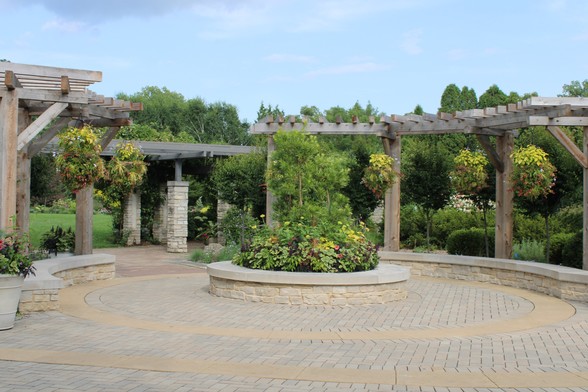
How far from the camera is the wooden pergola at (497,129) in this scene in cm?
1143

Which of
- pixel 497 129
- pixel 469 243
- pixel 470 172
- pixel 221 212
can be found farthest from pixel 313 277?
pixel 221 212

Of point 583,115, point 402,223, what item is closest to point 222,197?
point 402,223

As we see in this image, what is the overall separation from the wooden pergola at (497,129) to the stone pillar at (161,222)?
9.14 meters

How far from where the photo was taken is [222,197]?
67.2ft

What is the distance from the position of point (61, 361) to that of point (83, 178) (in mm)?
5518

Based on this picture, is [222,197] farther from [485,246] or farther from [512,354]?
[512,354]

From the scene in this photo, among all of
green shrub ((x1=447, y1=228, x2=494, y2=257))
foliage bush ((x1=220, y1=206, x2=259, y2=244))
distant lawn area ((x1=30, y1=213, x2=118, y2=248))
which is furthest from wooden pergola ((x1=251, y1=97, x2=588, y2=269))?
distant lawn area ((x1=30, y1=213, x2=118, y2=248))

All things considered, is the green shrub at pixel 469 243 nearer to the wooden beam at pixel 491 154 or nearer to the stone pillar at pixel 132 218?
the wooden beam at pixel 491 154

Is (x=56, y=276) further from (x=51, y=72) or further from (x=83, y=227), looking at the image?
(x=51, y=72)

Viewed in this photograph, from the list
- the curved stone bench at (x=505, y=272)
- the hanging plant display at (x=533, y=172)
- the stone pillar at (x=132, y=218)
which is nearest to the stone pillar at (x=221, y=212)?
the stone pillar at (x=132, y=218)

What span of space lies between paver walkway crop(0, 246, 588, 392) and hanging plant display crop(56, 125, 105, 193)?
2073 millimetres

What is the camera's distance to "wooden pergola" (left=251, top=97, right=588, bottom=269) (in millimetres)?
11430

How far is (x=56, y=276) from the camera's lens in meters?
12.0

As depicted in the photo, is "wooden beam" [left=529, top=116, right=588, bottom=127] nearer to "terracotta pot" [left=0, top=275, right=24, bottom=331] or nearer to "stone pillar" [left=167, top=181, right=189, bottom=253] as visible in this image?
"terracotta pot" [left=0, top=275, right=24, bottom=331]
